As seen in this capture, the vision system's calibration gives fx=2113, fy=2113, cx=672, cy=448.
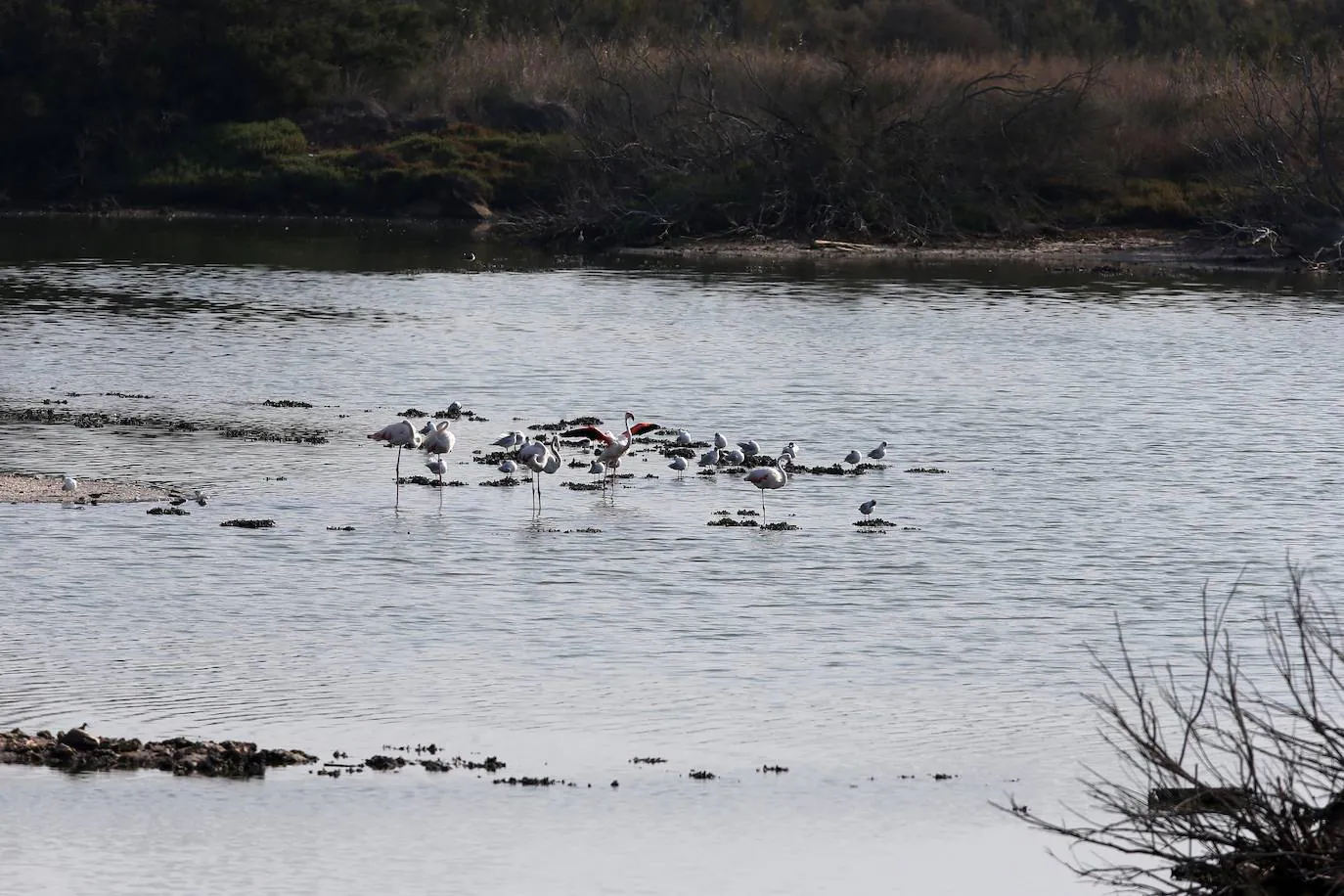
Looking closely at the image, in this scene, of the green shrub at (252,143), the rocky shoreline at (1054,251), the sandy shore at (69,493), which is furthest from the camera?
the green shrub at (252,143)

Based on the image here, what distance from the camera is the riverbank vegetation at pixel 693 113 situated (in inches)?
2559

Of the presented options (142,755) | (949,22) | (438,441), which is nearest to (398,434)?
(438,441)

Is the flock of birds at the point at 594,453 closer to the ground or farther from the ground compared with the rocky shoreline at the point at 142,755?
farther from the ground

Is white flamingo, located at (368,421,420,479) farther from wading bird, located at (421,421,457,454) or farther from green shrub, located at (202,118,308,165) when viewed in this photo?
green shrub, located at (202,118,308,165)

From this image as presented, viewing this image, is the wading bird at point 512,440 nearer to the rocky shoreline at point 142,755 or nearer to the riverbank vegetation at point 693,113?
the rocky shoreline at point 142,755

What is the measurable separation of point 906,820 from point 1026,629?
5.65 meters

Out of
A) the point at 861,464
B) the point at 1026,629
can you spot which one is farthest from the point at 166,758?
the point at 861,464

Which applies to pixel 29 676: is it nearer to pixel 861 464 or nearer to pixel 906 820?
pixel 906 820

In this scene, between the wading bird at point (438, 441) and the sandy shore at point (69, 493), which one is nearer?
the sandy shore at point (69, 493)

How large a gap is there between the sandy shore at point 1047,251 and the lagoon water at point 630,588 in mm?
15623

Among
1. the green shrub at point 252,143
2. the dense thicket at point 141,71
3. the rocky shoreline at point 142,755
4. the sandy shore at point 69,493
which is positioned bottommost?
the rocky shoreline at point 142,755

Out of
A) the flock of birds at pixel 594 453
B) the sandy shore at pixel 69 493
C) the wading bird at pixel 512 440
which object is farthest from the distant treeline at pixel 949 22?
the sandy shore at pixel 69 493

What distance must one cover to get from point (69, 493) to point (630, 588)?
27.0ft

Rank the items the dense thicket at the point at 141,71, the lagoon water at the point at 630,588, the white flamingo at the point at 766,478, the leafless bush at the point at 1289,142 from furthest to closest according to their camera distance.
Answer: the dense thicket at the point at 141,71, the leafless bush at the point at 1289,142, the white flamingo at the point at 766,478, the lagoon water at the point at 630,588
